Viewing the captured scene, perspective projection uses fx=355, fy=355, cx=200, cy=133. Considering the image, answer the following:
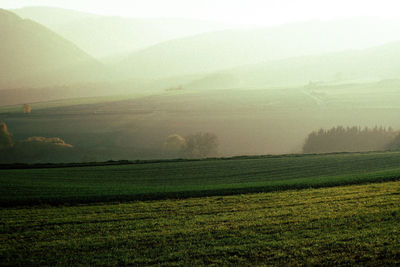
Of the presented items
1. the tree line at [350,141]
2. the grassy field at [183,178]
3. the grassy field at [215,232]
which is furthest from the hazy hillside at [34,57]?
the grassy field at [215,232]

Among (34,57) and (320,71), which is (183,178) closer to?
(34,57)

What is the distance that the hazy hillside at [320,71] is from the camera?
152m

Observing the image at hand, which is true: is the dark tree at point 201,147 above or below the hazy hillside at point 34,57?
below

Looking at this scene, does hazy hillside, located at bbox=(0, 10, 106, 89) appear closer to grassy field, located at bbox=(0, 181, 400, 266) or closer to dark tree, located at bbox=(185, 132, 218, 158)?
dark tree, located at bbox=(185, 132, 218, 158)

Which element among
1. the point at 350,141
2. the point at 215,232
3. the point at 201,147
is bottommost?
the point at 215,232

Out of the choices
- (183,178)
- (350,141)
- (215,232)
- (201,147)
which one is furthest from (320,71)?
(215,232)

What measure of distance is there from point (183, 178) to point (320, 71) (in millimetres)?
155715

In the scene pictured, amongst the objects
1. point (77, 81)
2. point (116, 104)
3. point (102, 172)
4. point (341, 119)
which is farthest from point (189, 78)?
point (102, 172)

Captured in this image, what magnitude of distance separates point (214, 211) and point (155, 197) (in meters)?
4.91

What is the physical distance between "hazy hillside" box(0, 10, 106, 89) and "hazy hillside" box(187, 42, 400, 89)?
2161 inches

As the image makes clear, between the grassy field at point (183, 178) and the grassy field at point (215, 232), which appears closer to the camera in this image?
the grassy field at point (215, 232)

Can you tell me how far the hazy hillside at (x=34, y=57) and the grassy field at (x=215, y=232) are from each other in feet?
361

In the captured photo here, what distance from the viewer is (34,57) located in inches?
5640

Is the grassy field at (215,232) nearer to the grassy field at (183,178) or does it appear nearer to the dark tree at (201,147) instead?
the grassy field at (183,178)
